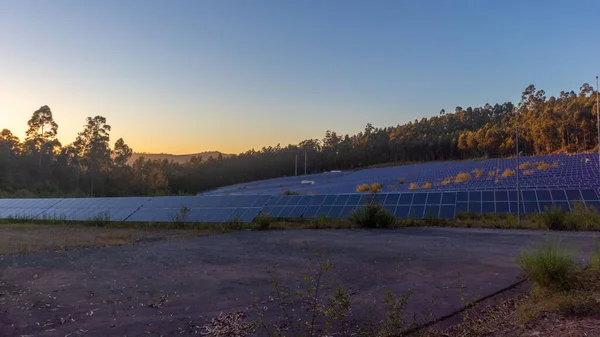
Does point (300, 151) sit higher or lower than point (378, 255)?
higher

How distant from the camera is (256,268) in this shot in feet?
30.3

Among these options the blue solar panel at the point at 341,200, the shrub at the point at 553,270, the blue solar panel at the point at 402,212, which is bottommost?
the blue solar panel at the point at 402,212

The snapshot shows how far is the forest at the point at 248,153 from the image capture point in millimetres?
57906

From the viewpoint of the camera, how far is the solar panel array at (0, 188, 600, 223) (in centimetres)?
2014

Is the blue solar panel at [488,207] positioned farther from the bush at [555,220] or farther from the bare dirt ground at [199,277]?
the bare dirt ground at [199,277]

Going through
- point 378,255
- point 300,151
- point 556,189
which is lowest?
point 378,255

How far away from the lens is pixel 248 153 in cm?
9950

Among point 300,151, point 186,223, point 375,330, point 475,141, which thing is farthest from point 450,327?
point 300,151

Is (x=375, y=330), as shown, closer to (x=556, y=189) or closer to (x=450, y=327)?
(x=450, y=327)

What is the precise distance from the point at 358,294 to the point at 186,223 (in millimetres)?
15846

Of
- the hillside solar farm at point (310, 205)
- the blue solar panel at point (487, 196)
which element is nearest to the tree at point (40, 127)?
the hillside solar farm at point (310, 205)

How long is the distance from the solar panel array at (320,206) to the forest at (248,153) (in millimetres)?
20195

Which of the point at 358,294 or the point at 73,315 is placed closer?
the point at 73,315

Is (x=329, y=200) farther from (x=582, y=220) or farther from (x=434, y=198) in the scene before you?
(x=582, y=220)
